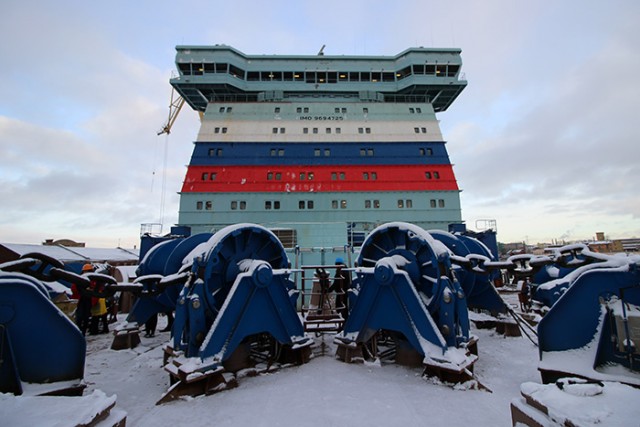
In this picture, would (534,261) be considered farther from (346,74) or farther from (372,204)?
(346,74)

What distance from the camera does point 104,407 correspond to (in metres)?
2.04

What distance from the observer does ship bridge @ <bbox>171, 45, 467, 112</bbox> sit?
20641 millimetres

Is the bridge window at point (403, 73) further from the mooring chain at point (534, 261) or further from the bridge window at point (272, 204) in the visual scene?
the mooring chain at point (534, 261)

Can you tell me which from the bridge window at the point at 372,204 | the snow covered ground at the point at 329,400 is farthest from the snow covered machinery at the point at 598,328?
the bridge window at the point at 372,204

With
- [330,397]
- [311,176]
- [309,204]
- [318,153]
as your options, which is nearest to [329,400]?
[330,397]

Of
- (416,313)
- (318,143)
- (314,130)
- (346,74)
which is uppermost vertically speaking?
(346,74)

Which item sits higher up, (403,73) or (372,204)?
(403,73)

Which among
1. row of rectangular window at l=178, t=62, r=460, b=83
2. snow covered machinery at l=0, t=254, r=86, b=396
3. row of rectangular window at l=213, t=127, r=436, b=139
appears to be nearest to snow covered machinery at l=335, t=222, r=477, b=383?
snow covered machinery at l=0, t=254, r=86, b=396

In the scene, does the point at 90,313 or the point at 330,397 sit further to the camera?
the point at 90,313

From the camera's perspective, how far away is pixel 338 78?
2123 cm

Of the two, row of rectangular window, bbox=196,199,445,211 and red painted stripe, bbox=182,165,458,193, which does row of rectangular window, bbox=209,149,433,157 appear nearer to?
red painted stripe, bbox=182,165,458,193

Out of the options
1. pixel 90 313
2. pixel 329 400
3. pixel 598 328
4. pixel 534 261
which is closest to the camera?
pixel 598 328

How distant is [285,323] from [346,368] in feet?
3.86

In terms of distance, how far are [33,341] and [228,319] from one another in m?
2.01
